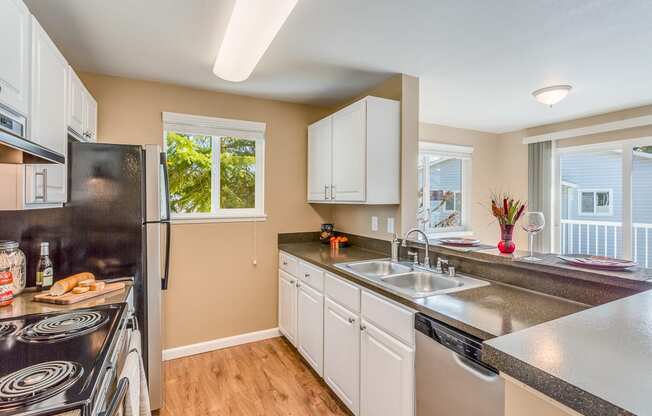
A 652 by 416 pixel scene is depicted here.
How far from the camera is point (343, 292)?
2.09 metres

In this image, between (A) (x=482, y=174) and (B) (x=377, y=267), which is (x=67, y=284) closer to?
(B) (x=377, y=267)

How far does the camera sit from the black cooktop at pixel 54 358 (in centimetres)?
80

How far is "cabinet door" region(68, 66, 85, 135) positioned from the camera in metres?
1.90

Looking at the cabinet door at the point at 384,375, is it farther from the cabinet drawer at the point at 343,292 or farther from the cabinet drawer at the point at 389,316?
the cabinet drawer at the point at 343,292

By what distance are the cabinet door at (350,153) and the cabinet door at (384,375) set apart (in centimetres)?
109

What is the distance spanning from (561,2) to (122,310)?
2.68m

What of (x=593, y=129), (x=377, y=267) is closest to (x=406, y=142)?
(x=377, y=267)

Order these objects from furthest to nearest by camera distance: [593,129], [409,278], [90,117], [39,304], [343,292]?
[593,129] → [90,117] → [409,278] → [343,292] → [39,304]

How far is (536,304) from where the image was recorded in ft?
4.86

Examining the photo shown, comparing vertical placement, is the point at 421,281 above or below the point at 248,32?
below

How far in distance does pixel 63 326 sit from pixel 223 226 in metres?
1.79

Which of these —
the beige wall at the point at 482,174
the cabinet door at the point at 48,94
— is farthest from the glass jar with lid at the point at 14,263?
the beige wall at the point at 482,174

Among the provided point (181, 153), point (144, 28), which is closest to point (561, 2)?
point (144, 28)

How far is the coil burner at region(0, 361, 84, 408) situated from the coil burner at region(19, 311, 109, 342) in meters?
0.23
